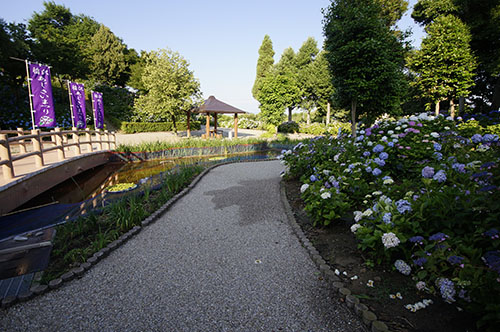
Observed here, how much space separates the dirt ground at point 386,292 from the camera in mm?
1959

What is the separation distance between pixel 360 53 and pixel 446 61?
812cm

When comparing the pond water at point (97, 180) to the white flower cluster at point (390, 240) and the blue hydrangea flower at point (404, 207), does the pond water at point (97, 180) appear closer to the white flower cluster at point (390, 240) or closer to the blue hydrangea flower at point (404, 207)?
the white flower cluster at point (390, 240)

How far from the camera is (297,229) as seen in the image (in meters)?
4.03

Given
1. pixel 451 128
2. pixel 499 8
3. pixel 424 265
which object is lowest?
pixel 424 265

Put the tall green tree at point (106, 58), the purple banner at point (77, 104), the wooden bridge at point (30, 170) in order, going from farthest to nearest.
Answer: the tall green tree at point (106, 58) < the purple banner at point (77, 104) < the wooden bridge at point (30, 170)

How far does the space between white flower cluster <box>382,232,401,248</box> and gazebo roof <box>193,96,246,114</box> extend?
16.5 m

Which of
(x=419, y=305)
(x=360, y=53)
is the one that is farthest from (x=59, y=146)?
(x=360, y=53)

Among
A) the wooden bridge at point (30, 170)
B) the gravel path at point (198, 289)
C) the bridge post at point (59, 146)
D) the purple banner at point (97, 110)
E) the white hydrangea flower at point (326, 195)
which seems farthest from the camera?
the purple banner at point (97, 110)

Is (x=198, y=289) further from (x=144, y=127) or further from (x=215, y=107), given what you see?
(x=144, y=127)

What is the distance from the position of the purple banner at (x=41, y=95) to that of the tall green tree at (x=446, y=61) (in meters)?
16.7

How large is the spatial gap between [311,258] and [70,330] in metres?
2.64

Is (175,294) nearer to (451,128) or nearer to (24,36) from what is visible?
(451,128)

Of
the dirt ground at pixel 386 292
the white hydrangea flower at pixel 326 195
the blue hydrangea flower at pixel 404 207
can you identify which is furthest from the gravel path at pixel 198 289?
the blue hydrangea flower at pixel 404 207

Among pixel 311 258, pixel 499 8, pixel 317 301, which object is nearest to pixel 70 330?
pixel 317 301
